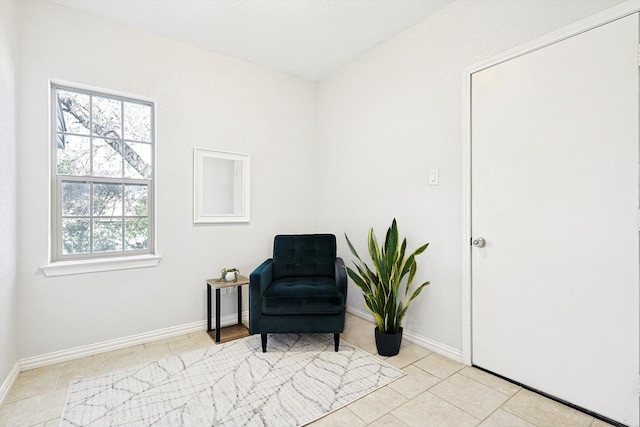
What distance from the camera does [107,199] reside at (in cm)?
Result: 255

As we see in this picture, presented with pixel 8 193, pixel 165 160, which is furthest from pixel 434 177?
pixel 8 193

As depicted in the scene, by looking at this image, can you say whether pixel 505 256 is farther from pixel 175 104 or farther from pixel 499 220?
pixel 175 104

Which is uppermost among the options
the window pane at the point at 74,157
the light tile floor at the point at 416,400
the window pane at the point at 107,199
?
the window pane at the point at 74,157

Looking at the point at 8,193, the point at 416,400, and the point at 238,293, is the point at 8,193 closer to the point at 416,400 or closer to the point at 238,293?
the point at 238,293

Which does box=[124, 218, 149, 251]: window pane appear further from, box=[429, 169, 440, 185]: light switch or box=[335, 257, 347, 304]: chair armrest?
box=[429, 169, 440, 185]: light switch

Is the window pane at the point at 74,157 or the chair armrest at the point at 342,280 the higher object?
the window pane at the point at 74,157

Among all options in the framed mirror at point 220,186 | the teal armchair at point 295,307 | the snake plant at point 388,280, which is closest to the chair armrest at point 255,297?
the teal armchair at point 295,307

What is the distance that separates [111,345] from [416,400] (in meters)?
2.35

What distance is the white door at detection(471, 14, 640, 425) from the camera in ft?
5.02

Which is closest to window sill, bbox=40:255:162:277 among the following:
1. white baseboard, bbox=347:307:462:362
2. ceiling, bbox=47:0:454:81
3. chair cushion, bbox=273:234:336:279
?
chair cushion, bbox=273:234:336:279

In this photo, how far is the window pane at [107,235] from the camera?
2.50 m

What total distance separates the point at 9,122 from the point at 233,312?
2241mm

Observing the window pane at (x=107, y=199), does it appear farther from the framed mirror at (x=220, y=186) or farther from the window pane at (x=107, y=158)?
the framed mirror at (x=220, y=186)

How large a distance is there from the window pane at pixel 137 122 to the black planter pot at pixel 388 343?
2.62m
